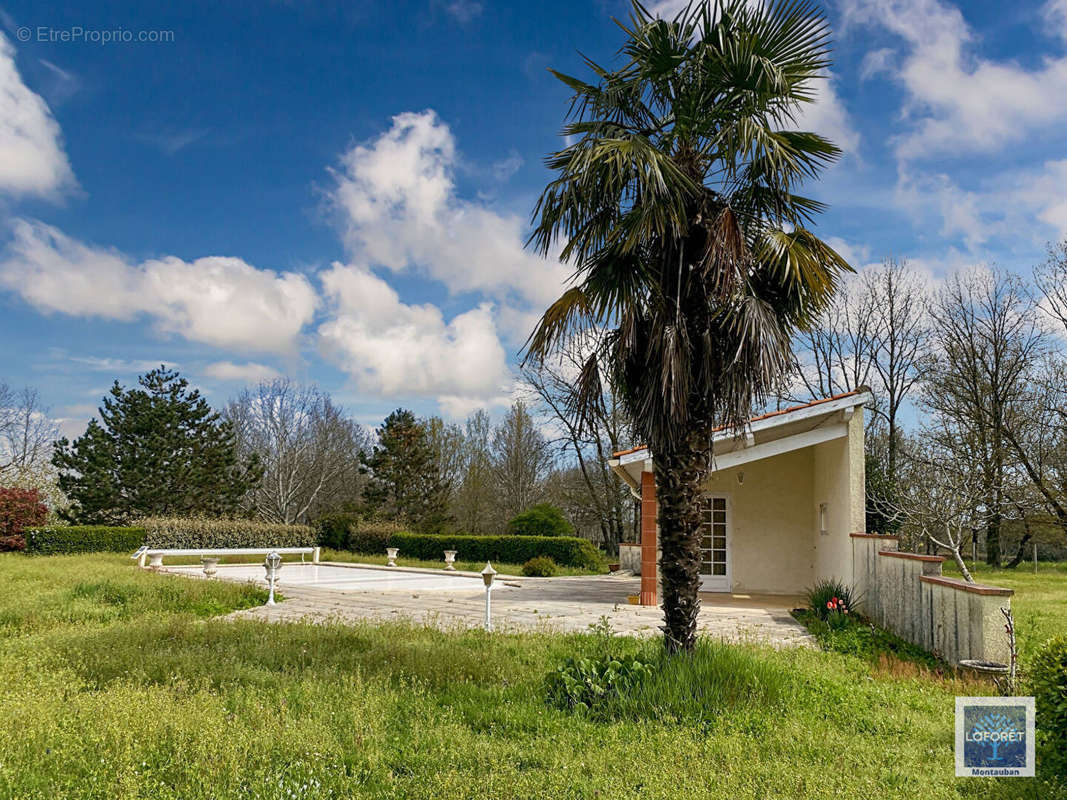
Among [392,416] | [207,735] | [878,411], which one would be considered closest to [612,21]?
[207,735]

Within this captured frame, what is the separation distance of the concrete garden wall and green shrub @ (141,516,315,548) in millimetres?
23494

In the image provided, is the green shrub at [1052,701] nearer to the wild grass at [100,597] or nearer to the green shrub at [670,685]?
the green shrub at [670,685]

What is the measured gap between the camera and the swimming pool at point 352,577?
17219 millimetres

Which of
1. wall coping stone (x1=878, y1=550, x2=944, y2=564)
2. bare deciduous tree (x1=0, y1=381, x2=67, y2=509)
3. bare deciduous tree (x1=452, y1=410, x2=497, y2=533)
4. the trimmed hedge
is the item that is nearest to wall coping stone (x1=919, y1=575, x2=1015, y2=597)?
wall coping stone (x1=878, y1=550, x2=944, y2=564)

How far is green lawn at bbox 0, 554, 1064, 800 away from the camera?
4.25m

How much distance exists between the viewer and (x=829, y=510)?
1373 cm

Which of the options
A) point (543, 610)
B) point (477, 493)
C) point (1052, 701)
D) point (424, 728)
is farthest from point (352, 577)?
point (1052, 701)

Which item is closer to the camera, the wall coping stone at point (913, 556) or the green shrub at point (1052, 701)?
the green shrub at point (1052, 701)

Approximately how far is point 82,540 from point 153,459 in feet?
25.4

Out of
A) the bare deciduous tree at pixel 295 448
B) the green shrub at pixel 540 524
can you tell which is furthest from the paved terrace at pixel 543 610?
the bare deciduous tree at pixel 295 448

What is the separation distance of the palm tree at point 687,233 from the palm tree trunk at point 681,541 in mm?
14

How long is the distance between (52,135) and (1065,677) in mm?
17444

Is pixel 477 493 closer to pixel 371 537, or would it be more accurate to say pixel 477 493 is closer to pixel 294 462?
pixel 371 537

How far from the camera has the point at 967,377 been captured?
27500mm
